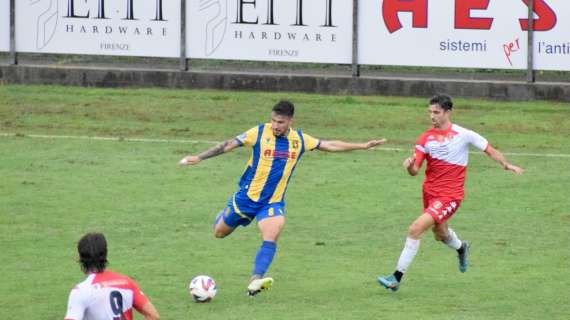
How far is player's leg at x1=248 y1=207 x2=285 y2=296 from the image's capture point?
13.5m

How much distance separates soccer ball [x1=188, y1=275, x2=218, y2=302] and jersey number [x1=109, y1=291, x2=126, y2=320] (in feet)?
14.6

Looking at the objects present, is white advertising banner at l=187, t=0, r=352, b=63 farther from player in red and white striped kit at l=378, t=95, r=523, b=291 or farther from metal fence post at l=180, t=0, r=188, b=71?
player in red and white striped kit at l=378, t=95, r=523, b=291

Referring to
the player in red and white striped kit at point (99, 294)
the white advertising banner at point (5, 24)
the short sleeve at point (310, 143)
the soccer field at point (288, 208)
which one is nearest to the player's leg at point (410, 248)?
the soccer field at point (288, 208)

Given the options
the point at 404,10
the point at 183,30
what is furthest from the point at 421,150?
the point at 183,30

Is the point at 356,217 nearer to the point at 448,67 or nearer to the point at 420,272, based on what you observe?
the point at 420,272

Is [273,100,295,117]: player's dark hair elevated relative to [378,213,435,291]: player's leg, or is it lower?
elevated

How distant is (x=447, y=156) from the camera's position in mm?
14312

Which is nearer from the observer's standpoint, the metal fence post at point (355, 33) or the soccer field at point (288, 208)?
the soccer field at point (288, 208)

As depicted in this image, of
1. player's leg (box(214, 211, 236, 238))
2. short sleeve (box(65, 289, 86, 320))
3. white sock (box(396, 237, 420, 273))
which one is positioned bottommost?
white sock (box(396, 237, 420, 273))

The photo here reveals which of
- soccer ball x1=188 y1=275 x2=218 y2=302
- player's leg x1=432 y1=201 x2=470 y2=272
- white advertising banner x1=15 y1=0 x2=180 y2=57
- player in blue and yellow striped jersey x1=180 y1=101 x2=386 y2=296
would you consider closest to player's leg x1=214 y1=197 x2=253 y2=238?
player in blue and yellow striped jersey x1=180 y1=101 x2=386 y2=296

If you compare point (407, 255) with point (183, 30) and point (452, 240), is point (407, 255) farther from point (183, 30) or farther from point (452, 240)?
point (183, 30)

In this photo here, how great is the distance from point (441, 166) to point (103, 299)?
6214 mm

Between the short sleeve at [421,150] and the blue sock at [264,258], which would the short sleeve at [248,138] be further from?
the short sleeve at [421,150]

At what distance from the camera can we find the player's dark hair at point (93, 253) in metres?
8.95
